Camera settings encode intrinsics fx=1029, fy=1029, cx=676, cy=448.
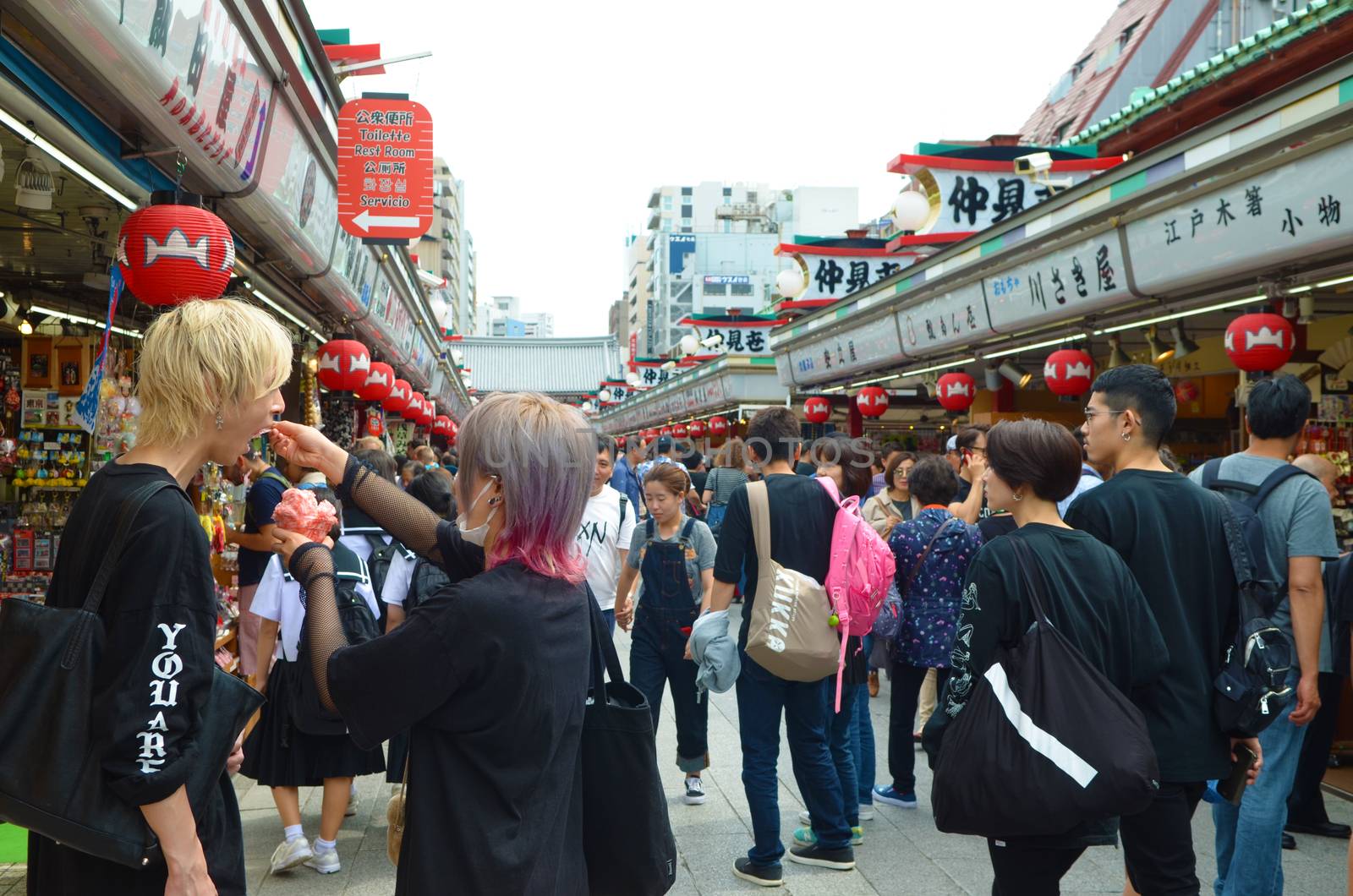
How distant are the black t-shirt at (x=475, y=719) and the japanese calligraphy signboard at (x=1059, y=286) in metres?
7.04

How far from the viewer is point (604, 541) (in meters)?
5.43

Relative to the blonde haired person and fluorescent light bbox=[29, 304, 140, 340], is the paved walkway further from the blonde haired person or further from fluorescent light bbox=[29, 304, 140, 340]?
fluorescent light bbox=[29, 304, 140, 340]

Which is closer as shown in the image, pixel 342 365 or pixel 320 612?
pixel 320 612

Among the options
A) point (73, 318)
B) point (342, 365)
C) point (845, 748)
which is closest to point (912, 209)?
point (342, 365)

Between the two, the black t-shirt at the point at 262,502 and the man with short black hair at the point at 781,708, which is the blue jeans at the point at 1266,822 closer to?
the man with short black hair at the point at 781,708

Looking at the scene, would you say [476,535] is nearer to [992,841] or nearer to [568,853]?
[568,853]

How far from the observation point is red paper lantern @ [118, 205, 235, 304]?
4.32m

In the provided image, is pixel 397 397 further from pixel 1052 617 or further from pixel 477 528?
pixel 477 528

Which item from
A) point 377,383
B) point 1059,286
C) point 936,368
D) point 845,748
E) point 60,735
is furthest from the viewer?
point 936,368

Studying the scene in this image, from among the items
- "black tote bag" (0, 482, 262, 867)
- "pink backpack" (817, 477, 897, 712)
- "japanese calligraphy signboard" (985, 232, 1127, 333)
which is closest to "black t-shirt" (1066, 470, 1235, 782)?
"pink backpack" (817, 477, 897, 712)

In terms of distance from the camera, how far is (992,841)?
9.39 ft

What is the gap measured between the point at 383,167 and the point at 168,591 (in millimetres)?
6601

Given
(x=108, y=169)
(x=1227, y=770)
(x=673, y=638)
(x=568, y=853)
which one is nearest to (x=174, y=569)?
(x=568, y=853)

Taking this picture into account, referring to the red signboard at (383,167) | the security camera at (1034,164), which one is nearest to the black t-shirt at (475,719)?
the red signboard at (383,167)
